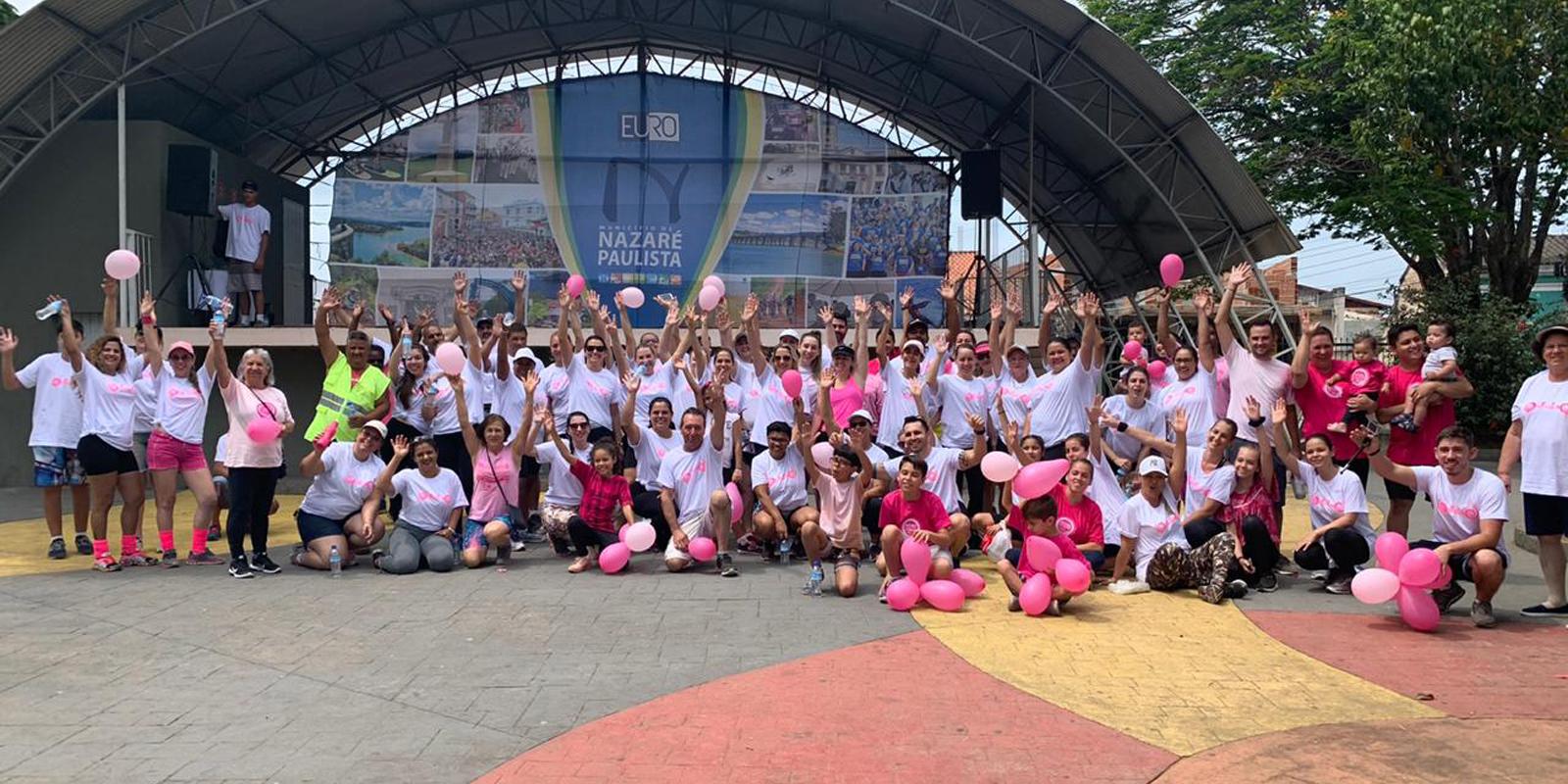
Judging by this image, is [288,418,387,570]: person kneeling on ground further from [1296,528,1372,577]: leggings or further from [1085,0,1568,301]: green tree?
[1085,0,1568,301]: green tree

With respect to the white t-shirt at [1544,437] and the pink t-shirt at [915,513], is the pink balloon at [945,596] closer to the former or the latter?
the pink t-shirt at [915,513]

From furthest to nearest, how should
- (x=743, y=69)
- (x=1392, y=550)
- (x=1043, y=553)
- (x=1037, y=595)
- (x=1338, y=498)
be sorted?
(x=743, y=69) → (x=1338, y=498) → (x=1043, y=553) → (x=1037, y=595) → (x=1392, y=550)

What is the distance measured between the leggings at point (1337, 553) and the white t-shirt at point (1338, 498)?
4cm

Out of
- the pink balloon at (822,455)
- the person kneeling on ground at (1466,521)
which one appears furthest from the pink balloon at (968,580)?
the person kneeling on ground at (1466,521)

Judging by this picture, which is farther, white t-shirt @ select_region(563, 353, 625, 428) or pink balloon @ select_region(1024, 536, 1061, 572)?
white t-shirt @ select_region(563, 353, 625, 428)

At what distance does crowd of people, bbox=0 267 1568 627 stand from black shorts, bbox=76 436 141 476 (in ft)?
0.07

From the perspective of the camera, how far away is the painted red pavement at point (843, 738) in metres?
3.92

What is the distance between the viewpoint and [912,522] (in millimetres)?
6770

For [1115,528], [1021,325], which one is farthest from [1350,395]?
[1021,325]

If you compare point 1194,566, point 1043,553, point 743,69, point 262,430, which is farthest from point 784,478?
point 743,69

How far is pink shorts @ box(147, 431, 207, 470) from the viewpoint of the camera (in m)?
7.70

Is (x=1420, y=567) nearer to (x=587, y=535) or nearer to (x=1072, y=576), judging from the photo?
(x=1072, y=576)

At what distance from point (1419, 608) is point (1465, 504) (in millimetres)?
710

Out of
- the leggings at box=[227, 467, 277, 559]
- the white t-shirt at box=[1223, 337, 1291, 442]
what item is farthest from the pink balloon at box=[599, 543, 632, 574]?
the white t-shirt at box=[1223, 337, 1291, 442]
